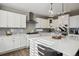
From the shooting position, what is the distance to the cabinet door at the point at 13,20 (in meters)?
1.12

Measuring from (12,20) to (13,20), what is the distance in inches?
0.6

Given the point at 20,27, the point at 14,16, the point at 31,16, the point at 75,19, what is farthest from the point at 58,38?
the point at 14,16

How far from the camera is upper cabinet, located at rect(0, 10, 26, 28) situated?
111 cm

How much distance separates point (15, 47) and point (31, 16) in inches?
21.3

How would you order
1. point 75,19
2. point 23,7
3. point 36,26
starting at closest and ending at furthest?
point 75,19, point 23,7, point 36,26

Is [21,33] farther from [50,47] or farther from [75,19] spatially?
[75,19]

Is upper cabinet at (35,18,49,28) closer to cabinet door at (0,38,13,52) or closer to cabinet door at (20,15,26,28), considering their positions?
cabinet door at (20,15,26,28)

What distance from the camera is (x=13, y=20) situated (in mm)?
1188

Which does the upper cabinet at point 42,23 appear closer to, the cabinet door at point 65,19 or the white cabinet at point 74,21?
the cabinet door at point 65,19

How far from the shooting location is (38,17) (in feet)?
3.60

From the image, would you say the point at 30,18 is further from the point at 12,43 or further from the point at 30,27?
the point at 12,43

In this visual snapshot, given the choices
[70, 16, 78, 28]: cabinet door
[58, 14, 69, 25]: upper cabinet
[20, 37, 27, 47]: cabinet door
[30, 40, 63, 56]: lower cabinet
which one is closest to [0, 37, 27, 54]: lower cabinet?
[20, 37, 27, 47]: cabinet door

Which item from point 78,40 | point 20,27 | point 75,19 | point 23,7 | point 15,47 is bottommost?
point 15,47

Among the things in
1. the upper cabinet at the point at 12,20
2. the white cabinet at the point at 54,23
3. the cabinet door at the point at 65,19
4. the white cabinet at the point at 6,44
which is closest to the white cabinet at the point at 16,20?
the upper cabinet at the point at 12,20
